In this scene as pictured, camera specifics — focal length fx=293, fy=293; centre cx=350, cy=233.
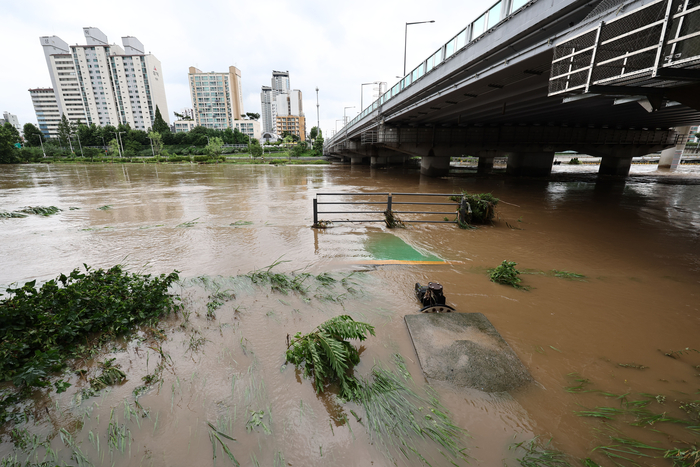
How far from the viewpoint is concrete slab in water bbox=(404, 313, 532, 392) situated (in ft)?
10.5

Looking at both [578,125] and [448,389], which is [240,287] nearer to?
[448,389]

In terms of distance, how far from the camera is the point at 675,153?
3788cm

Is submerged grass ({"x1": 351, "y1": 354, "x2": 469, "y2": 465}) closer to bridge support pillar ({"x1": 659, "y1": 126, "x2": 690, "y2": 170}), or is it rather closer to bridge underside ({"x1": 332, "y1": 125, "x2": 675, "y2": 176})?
bridge underside ({"x1": 332, "y1": 125, "x2": 675, "y2": 176})

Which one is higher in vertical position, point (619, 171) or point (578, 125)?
point (578, 125)

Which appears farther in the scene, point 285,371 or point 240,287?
point 240,287

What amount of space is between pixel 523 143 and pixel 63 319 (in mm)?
32750

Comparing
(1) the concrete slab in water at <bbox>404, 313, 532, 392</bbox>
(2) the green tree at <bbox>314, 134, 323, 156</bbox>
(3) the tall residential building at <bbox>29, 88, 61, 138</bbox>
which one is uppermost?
(3) the tall residential building at <bbox>29, 88, 61, 138</bbox>

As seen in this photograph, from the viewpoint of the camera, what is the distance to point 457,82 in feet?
41.8

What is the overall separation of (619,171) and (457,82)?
31108 millimetres

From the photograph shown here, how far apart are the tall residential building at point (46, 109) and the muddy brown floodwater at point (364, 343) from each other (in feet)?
539

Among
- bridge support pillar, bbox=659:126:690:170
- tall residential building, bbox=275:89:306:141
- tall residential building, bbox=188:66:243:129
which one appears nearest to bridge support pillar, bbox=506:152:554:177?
bridge support pillar, bbox=659:126:690:170

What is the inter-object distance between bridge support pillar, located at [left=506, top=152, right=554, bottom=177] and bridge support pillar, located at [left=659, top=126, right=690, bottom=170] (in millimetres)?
16587

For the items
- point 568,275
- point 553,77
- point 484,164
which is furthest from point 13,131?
point 568,275

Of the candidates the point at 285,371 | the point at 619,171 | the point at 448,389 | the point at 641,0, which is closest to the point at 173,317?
the point at 285,371
